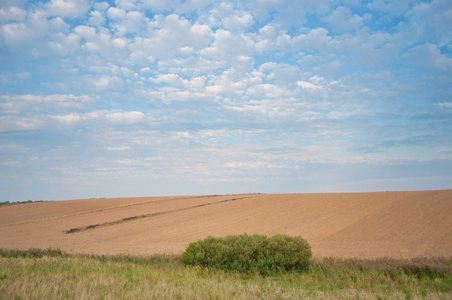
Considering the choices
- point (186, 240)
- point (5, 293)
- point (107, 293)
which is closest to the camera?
point (5, 293)

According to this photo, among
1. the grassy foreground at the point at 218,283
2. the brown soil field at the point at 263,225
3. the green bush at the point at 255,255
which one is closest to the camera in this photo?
the grassy foreground at the point at 218,283

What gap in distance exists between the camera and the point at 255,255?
1241 cm

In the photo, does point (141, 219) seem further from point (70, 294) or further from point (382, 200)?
point (70, 294)

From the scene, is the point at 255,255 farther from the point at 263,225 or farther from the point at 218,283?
the point at 263,225

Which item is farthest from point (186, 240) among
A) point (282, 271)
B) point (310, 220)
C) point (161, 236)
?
point (282, 271)

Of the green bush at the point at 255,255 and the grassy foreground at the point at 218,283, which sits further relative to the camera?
the green bush at the point at 255,255

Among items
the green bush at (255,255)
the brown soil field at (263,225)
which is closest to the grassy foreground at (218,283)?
the green bush at (255,255)

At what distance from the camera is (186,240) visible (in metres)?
24.2

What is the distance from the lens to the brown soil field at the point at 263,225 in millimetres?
19797

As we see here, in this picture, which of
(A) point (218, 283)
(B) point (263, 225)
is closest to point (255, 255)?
(A) point (218, 283)

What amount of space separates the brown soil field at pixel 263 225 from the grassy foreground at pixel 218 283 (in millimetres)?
5149

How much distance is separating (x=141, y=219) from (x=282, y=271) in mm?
27002

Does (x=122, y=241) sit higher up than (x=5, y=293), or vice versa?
(x=5, y=293)

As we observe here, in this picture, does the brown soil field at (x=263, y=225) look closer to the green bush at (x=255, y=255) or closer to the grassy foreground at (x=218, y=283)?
the green bush at (x=255, y=255)
